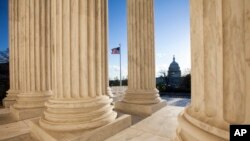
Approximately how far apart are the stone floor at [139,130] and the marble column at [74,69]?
1891 mm

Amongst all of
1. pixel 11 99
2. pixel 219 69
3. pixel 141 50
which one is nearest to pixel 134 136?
pixel 219 69

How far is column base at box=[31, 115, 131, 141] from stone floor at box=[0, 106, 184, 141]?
42cm

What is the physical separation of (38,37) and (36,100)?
6.38 metres

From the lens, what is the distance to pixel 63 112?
12.0 meters

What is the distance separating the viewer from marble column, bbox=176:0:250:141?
5.18 metres

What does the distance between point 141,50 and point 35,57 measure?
1143cm

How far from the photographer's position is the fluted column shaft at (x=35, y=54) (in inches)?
773

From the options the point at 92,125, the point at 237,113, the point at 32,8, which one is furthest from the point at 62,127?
the point at 32,8

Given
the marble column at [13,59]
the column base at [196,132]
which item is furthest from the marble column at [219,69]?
the marble column at [13,59]

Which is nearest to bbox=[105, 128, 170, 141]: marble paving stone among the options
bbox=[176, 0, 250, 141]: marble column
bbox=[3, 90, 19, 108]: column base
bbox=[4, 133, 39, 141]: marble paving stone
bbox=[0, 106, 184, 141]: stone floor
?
bbox=[0, 106, 184, 141]: stone floor

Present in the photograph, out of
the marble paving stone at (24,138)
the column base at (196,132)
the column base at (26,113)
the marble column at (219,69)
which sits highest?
the marble column at (219,69)

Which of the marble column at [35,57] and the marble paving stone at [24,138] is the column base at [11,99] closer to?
the marble column at [35,57]

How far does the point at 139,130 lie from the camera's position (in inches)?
590

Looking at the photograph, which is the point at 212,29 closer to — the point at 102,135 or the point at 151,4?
the point at 102,135
